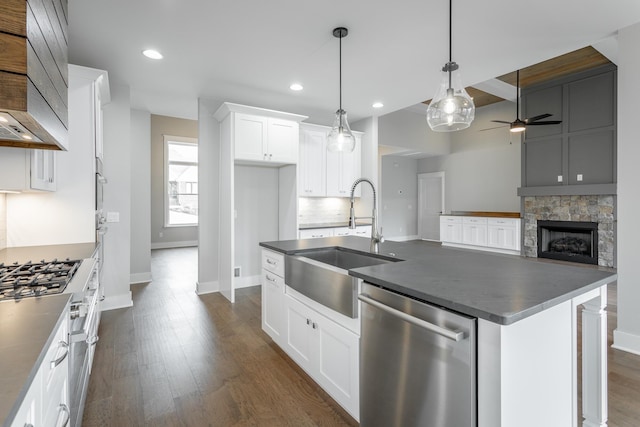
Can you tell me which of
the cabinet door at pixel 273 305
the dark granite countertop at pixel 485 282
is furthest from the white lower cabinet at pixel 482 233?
the cabinet door at pixel 273 305

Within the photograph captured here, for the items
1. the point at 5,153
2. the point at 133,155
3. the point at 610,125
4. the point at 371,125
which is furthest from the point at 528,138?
the point at 5,153

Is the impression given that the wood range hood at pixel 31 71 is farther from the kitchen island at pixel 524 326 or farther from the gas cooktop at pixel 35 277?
the kitchen island at pixel 524 326

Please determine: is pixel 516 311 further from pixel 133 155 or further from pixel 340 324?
pixel 133 155

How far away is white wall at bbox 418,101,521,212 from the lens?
7844 mm

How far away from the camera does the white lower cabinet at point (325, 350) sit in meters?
1.77

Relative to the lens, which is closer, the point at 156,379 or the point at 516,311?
the point at 516,311

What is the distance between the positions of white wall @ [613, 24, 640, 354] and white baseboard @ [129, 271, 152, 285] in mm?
5820

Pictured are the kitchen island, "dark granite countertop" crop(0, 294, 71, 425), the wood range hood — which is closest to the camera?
"dark granite countertop" crop(0, 294, 71, 425)

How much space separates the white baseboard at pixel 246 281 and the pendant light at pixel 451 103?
3.64 metres

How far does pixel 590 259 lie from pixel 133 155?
846 centimetres

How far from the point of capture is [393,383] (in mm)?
1411

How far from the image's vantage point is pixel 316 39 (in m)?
2.94

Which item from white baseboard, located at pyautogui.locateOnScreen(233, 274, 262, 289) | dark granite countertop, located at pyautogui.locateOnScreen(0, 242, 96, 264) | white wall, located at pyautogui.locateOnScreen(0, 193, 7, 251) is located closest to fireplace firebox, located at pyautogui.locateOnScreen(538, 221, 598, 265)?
white baseboard, located at pyautogui.locateOnScreen(233, 274, 262, 289)

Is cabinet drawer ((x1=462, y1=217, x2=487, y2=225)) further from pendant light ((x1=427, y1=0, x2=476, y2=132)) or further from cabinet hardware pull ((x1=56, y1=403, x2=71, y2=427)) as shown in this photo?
cabinet hardware pull ((x1=56, y1=403, x2=71, y2=427))
